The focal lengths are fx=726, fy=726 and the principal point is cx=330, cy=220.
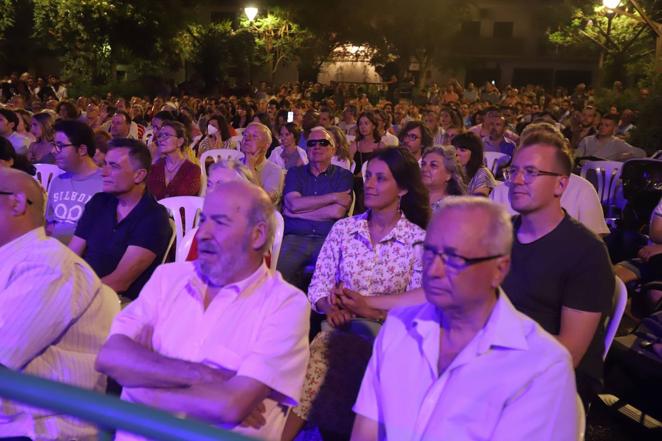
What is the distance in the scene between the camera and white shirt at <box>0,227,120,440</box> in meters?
2.72

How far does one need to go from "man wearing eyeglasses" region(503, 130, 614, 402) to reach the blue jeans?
2.39 metres

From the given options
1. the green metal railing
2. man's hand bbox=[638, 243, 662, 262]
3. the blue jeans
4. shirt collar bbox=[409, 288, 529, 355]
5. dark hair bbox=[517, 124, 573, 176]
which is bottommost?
the blue jeans

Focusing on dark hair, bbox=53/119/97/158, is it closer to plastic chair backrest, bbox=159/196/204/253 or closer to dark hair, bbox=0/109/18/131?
plastic chair backrest, bbox=159/196/204/253

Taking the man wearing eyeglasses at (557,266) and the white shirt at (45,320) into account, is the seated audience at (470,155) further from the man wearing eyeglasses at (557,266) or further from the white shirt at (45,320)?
the white shirt at (45,320)

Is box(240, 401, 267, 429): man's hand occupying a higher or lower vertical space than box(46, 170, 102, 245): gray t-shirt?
lower

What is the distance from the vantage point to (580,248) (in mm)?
3166

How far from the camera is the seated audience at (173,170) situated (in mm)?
6598

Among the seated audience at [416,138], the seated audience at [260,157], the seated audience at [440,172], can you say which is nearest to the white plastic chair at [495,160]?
the seated audience at [416,138]

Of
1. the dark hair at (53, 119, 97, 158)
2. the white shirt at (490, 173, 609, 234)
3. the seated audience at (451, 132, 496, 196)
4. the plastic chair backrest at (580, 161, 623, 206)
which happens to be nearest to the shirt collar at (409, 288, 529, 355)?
the white shirt at (490, 173, 609, 234)

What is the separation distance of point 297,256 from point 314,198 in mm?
663

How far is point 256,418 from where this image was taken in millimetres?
2650

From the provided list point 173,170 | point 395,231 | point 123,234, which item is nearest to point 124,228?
point 123,234

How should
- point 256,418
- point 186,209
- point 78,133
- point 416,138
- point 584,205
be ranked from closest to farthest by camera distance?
point 256,418 < point 584,205 < point 78,133 < point 186,209 < point 416,138

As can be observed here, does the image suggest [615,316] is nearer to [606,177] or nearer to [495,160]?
[606,177]
